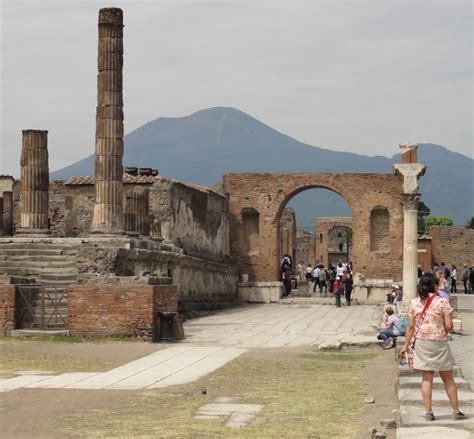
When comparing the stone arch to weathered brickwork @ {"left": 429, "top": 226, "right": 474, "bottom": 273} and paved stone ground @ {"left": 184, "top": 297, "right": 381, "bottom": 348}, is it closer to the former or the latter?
paved stone ground @ {"left": 184, "top": 297, "right": 381, "bottom": 348}

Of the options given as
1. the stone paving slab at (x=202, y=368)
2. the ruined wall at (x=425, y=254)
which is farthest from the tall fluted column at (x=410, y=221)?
the ruined wall at (x=425, y=254)

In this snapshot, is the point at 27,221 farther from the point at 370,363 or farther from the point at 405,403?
the point at 405,403

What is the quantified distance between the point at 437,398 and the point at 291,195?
30772mm

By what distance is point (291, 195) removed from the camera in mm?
40031

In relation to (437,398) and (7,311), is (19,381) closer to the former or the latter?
(437,398)

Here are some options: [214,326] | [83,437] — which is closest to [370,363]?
[83,437]

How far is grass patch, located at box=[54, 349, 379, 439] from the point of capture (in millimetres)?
8719

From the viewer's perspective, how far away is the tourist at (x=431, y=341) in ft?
28.3

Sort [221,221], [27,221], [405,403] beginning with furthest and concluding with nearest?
[221,221], [27,221], [405,403]

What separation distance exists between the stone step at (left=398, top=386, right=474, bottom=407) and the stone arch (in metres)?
28.9

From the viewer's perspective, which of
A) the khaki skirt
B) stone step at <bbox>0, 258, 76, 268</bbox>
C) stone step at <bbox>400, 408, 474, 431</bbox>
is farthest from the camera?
stone step at <bbox>0, 258, 76, 268</bbox>

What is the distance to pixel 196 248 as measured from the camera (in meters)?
33.3

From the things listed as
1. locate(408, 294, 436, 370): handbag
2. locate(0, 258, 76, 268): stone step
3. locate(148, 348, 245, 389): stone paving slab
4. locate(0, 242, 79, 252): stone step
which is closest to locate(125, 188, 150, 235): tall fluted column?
locate(0, 242, 79, 252): stone step

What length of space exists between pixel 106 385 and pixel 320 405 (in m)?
2.85
